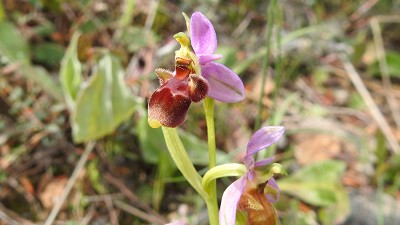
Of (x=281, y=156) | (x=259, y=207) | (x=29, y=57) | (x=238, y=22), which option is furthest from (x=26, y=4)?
(x=259, y=207)

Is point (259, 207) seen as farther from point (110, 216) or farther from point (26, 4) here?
point (26, 4)

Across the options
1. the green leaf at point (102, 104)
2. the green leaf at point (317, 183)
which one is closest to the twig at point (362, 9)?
the green leaf at point (317, 183)

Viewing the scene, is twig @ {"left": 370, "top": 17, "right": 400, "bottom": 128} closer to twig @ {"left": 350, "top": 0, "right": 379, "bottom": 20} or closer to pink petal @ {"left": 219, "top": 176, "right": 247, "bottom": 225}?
twig @ {"left": 350, "top": 0, "right": 379, "bottom": 20}

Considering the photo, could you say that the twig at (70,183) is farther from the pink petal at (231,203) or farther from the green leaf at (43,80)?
the pink petal at (231,203)

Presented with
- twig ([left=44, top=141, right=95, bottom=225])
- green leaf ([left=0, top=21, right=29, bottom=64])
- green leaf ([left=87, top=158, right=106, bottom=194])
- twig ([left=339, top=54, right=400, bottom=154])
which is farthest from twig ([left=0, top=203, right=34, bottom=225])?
twig ([left=339, top=54, right=400, bottom=154])

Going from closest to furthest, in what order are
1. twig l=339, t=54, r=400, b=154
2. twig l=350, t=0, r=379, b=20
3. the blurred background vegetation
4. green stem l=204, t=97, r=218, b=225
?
green stem l=204, t=97, r=218, b=225 < the blurred background vegetation < twig l=339, t=54, r=400, b=154 < twig l=350, t=0, r=379, b=20

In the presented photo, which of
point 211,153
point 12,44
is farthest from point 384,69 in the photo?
point 211,153
